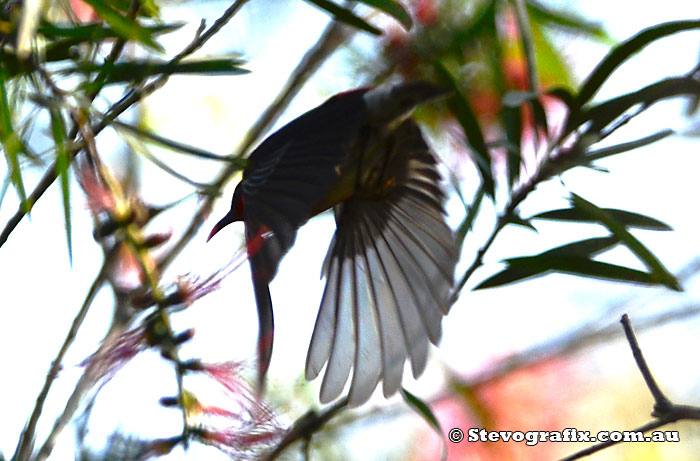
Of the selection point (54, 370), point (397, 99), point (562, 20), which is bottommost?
point (54, 370)

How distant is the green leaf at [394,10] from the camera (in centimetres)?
67

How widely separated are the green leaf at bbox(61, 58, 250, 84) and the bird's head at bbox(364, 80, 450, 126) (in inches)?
6.3

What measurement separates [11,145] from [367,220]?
474mm

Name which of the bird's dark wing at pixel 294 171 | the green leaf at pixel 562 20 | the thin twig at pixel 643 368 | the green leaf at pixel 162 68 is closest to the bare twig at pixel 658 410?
the thin twig at pixel 643 368

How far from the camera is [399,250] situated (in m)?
0.95

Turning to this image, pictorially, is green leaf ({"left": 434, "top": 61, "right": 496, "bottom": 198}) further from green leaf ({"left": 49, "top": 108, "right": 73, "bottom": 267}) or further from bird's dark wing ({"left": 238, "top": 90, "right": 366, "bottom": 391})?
green leaf ({"left": 49, "top": 108, "right": 73, "bottom": 267})

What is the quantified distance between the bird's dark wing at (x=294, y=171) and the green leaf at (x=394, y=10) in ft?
0.27

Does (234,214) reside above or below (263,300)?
above

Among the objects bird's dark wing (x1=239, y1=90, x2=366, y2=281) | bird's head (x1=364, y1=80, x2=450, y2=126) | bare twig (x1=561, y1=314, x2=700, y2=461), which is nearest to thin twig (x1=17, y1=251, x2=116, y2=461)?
bird's dark wing (x1=239, y1=90, x2=366, y2=281)

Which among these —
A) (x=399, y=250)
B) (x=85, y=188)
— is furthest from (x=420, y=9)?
(x=85, y=188)

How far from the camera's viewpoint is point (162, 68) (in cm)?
63

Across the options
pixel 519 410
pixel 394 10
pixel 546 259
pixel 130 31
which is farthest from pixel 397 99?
pixel 519 410

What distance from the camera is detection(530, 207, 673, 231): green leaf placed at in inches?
27.6

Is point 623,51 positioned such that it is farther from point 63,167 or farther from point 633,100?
point 63,167
